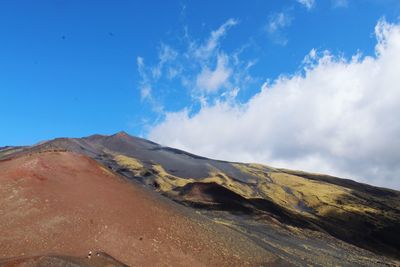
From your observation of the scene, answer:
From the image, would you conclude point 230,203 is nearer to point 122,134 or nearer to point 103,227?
point 103,227

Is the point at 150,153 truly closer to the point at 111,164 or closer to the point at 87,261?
the point at 111,164

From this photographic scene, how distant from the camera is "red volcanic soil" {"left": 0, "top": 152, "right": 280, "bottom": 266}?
25016 mm

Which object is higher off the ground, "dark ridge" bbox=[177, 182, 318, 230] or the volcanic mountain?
"dark ridge" bbox=[177, 182, 318, 230]

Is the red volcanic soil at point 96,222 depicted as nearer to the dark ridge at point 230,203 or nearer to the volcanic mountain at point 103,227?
the volcanic mountain at point 103,227

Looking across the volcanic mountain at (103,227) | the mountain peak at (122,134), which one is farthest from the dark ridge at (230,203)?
the mountain peak at (122,134)

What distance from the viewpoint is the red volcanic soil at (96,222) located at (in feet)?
82.1

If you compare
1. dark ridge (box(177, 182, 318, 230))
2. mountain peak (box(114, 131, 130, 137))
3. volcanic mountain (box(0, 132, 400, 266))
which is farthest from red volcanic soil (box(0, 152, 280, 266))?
mountain peak (box(114, 131, 130, 137))

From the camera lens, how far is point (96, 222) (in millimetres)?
27578

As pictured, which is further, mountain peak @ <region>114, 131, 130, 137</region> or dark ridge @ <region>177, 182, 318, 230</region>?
mountain peak @ <region>114, 131, 130, 137</region>

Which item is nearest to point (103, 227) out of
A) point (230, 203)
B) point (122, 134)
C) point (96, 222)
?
point (96, 222)

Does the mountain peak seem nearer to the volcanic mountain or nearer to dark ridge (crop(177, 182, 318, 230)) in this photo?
dark ridge (crop(177, 182, 318, 230))

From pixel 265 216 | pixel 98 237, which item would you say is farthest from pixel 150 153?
pixel 98 237

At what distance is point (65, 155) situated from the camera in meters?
34.7

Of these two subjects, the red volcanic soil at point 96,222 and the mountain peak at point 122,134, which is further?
the mountain peak at point 122,134
